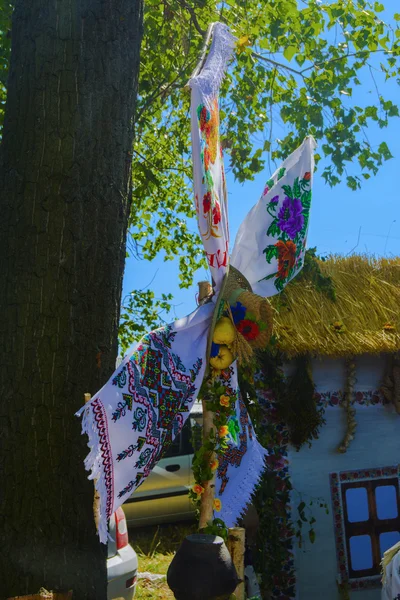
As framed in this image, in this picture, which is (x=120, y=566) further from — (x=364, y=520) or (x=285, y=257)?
(x=285, y=257)

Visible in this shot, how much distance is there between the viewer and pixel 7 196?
3.17 m

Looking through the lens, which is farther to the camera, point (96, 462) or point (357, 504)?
point (357, 504)

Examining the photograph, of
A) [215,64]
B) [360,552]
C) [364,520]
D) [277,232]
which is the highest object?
[215,64]

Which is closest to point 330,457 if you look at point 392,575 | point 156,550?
point 392,575

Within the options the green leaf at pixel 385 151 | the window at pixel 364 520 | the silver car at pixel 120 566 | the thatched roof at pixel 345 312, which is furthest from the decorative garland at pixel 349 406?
the green leaf at pixel 385 151

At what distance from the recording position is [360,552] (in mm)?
5871

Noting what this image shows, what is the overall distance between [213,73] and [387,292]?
12.3ft

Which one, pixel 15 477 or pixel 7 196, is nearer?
pixel 15 477

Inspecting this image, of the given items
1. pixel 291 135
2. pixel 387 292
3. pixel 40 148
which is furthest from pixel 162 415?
pixel 291 135

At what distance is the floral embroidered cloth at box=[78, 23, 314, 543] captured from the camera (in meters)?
2.28

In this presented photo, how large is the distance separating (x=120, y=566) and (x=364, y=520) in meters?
2.49

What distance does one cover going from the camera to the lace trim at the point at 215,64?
2713 millimetres

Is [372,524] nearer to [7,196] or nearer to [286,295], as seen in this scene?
[286,295]

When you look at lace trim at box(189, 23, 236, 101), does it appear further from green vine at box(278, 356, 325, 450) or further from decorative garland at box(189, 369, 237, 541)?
green vine at box(278, 356, 325, 450)
